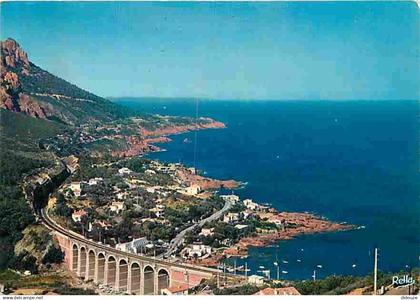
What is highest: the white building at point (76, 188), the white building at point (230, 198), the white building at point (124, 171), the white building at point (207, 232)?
the white building at point (124, 171)

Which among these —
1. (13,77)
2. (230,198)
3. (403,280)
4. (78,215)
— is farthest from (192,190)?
(403,280)

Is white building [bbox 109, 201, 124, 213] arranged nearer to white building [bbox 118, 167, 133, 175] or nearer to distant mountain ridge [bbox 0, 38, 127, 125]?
white building [bbox 118, 167, 133, 175]

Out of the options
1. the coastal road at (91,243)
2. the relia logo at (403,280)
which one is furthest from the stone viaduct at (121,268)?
the relia logo at (403,280)

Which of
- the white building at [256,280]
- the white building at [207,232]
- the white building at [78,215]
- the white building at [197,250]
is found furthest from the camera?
the white building at [78,215]

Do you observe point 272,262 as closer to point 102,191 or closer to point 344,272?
point 344,272

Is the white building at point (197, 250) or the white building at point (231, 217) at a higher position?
the white building at point (231, 217)

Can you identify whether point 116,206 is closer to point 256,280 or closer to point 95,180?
point 95,180

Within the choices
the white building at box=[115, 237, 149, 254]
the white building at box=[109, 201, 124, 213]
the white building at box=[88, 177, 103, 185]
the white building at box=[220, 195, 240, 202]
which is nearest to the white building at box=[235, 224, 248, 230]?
the white building at box=[220, 195, 240, 202]

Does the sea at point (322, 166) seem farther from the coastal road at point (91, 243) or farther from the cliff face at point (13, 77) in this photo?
the cliff face at point (13, 77)

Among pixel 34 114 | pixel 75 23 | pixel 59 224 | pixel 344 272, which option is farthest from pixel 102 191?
pixel 344 272
